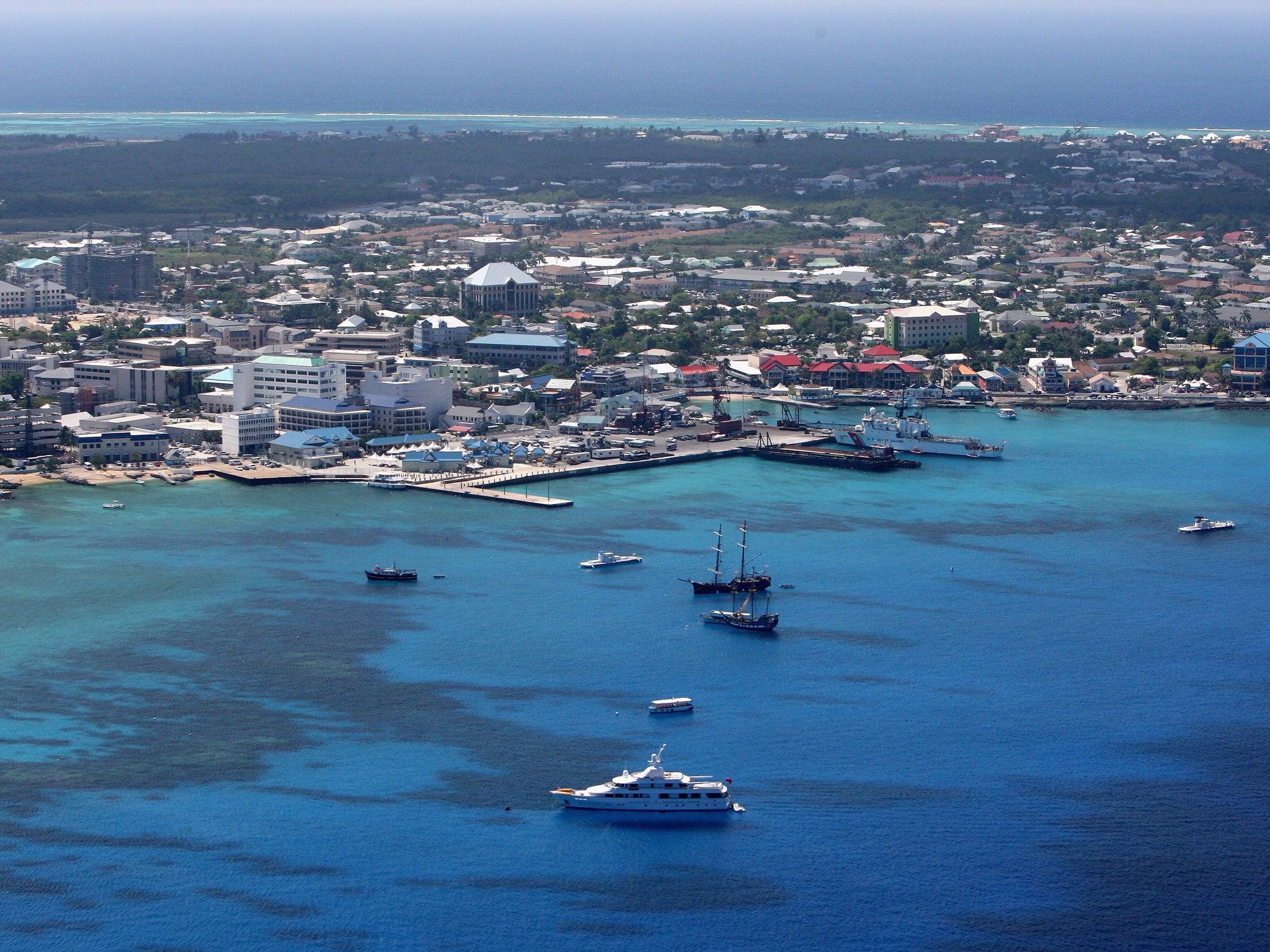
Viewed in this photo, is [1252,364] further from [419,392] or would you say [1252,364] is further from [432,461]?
[432,461]

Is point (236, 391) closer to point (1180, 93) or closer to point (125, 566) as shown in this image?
point (125, 566)

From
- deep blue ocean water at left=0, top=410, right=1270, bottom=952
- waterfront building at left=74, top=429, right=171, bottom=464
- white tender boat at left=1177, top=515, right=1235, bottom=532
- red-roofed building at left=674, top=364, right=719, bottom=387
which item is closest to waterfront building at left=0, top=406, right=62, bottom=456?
waterfront building at left=74, top=429, right=171, bottom=464

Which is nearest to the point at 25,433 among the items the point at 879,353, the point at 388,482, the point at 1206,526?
the point at 388,482

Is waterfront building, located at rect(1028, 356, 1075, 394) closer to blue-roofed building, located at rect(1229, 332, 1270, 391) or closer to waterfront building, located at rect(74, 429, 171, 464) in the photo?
blue-roofed building, located at rect(1229, 332, 1270, 391)

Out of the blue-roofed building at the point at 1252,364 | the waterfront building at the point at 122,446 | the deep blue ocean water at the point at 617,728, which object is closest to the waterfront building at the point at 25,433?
the waterfront building at the point at 122,446

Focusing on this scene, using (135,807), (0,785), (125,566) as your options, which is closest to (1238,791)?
(135,807)

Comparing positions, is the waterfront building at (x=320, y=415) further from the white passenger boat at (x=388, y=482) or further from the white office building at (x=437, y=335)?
the white office building at (x=437, y=335)
